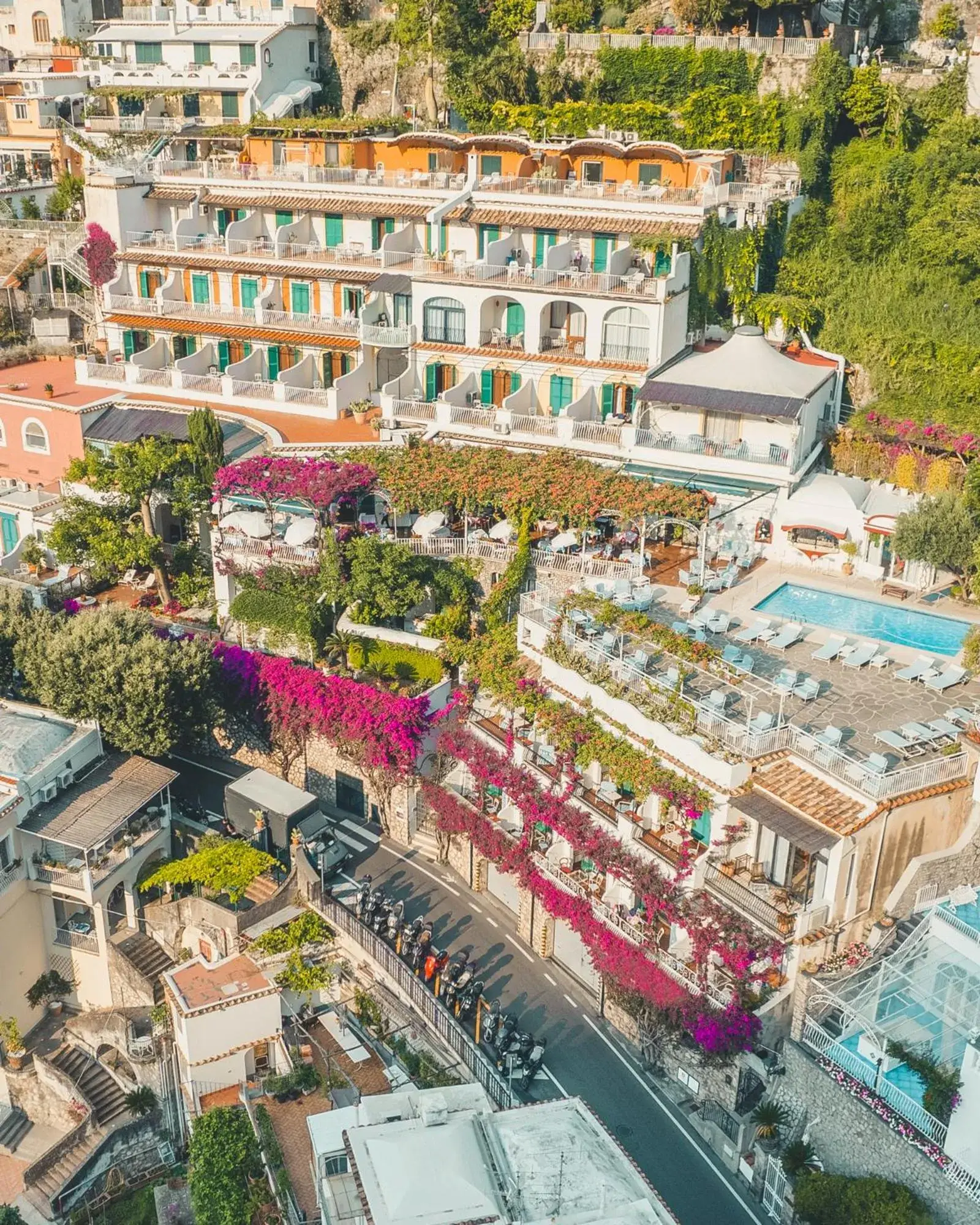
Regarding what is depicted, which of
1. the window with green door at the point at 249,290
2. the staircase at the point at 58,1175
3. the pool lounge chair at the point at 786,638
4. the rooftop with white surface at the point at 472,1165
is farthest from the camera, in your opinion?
the window with green door at the point at 249,290

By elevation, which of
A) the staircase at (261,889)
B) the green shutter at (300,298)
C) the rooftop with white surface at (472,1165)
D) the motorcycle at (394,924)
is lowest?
the staircase at (261,889)

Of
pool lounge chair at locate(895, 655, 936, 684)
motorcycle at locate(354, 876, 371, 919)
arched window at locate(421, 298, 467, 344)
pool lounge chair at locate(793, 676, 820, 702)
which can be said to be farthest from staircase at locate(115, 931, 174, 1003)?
arched window at locate(421, 298, 467, 344)

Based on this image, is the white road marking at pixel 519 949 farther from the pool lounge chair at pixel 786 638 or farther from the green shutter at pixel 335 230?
the green shutter at pixel 335 230

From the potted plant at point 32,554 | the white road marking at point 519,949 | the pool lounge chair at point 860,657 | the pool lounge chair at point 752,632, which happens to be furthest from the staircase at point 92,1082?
the pool lounge chair at point 860,657

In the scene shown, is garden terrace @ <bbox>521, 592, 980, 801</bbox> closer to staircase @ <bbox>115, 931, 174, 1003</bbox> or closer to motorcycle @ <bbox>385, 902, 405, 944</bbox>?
motorcycle @ <bbox>385, 902, 405, 944</bbox>

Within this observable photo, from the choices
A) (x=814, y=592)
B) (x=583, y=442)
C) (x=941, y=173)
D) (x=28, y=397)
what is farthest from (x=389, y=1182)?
(x=941, y=173)

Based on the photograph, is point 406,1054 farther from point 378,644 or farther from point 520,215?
point 520,215
